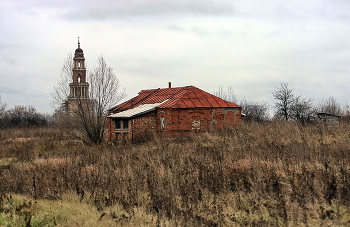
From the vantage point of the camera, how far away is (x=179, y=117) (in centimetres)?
2608

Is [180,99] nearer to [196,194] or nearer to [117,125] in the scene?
[117,125]

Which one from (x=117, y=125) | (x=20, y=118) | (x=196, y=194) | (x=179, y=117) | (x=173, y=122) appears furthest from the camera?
(x=20, y=118)

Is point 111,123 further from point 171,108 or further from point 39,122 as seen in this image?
point 39,122

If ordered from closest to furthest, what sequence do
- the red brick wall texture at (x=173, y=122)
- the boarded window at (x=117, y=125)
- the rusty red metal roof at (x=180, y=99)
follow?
the red brick wall texture at (x=173, y=122) < the rusty red metal roof at (x=180, y=99) < the boarded window at (x=117, y=125)

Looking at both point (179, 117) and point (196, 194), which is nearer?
point (196, 194)

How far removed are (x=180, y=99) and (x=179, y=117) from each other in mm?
1383

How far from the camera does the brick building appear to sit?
25.9 m

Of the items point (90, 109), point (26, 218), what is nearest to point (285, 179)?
point (26, 218)

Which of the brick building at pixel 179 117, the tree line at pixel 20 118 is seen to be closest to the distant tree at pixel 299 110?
the brick building at pixel 179 117

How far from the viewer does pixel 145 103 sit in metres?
30.4

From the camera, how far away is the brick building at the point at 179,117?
25.9 m

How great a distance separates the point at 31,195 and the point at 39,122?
65.9 metres

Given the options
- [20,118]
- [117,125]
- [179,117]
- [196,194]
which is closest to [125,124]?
[117,125]

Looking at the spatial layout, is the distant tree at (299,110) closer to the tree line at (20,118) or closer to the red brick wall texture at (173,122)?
the red brick wall texture at (173,122)
